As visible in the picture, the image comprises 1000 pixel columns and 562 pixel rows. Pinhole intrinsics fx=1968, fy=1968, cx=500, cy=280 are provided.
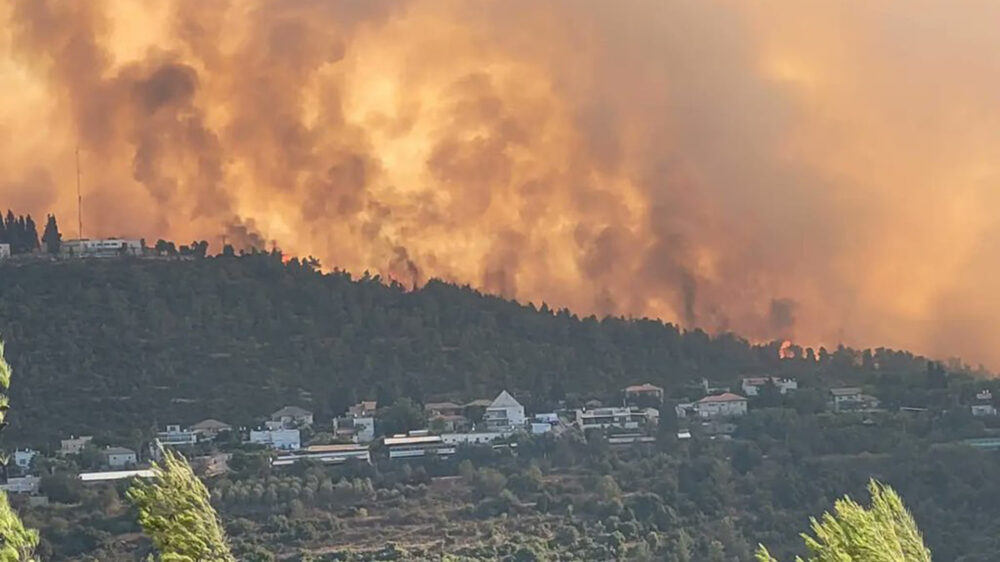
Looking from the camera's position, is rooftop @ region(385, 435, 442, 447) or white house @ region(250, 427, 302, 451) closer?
white house @ region(250, 427, 302, 451)

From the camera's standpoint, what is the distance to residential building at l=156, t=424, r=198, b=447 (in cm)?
5272

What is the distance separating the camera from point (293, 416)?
5584 centimetres

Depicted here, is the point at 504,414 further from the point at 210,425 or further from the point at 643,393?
the point at 210,425

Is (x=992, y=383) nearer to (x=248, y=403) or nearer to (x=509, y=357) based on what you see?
(x=509, y=357)

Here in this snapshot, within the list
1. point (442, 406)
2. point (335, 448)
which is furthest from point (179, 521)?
point (442, 406)

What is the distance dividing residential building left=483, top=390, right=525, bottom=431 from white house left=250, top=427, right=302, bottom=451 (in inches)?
220

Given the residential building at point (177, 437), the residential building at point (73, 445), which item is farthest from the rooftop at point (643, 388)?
the residential building at point (73, 445)

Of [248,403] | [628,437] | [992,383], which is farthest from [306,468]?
[992,383]

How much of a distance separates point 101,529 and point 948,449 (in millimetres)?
22351

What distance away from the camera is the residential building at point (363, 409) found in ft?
185

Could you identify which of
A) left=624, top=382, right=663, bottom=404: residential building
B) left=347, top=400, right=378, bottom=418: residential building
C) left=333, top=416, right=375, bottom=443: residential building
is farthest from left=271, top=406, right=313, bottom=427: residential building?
left=624, top=382, right=663, bottom=404: residential building

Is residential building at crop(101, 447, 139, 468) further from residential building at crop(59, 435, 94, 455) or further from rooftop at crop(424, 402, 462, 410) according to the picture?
rooftop at crop(424, 402, 462, 410)

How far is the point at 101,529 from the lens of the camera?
45.2 m

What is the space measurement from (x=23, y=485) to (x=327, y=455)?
8.31 meters
